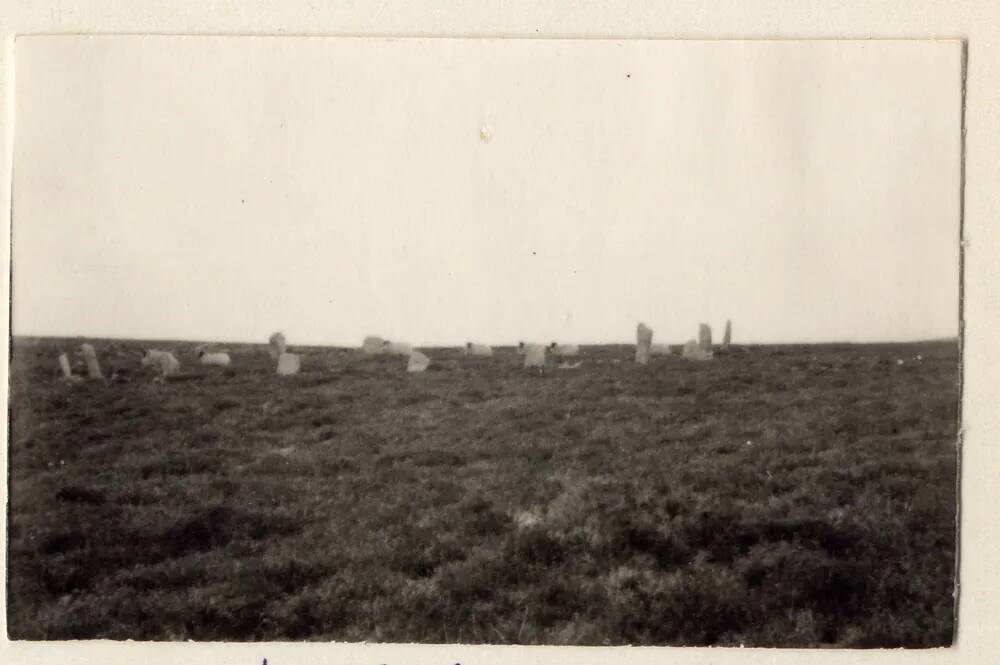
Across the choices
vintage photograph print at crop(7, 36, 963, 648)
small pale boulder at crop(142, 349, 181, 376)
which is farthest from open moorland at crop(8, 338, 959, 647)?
small pale boulder at crop(142, 349, 181, 376)

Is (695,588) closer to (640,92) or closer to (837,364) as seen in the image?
(837,364)

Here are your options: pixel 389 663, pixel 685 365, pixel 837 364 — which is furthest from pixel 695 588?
pixel 389 663

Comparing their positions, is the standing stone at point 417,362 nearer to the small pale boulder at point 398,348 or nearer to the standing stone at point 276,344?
the small pale boulder at point 398,348

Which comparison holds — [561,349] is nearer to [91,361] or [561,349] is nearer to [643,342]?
[643,342]

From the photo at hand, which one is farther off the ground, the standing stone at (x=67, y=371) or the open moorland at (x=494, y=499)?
the standing stone at (x=67, y=371)

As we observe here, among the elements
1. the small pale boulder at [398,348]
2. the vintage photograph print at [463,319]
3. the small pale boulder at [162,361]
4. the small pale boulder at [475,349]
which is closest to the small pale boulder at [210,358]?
the vintage photograph print at [463,319]

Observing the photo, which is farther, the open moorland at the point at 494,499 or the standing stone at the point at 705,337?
the standing stone at the point at 705,337

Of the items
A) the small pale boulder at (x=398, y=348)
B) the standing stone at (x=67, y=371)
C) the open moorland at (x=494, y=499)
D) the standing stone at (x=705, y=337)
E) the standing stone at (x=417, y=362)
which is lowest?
the open moorland at (x=494, y=499)
